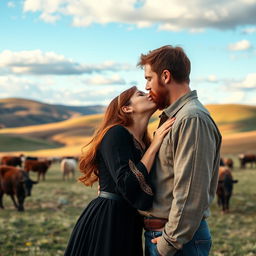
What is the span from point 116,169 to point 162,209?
1.43ft

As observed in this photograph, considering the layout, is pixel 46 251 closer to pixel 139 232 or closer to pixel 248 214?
pixel 139 232

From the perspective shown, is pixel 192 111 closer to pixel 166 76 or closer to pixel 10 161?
pixel 166 76

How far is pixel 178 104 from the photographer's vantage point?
3.00m

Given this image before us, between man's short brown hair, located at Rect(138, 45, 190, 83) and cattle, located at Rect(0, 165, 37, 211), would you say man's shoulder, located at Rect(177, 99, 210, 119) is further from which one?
cattle, located at Rect(0, 165, 37, 211)

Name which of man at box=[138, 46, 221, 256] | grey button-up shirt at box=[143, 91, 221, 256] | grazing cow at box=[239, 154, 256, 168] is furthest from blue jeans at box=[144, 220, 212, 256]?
grazing cow at box=[239, 154, 256, 168]

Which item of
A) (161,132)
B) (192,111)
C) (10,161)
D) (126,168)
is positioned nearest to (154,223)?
(126,168)

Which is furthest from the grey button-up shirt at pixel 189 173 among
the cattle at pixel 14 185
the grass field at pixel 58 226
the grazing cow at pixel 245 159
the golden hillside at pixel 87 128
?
the golden hillside at pixel 87 128

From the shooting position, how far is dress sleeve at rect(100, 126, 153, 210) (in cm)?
294

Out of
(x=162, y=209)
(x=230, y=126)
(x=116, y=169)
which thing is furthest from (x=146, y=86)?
(x=230, y=126)

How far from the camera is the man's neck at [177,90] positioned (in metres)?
2.99

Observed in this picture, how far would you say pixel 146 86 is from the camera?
310cm

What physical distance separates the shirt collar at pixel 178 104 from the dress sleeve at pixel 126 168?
1.29 feet

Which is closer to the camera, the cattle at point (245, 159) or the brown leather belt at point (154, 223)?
the brown leather belt at point (154, 223)

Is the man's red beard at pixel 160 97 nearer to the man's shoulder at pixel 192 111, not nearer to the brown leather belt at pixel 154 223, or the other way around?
the man's shoulder at pixel 192 111
